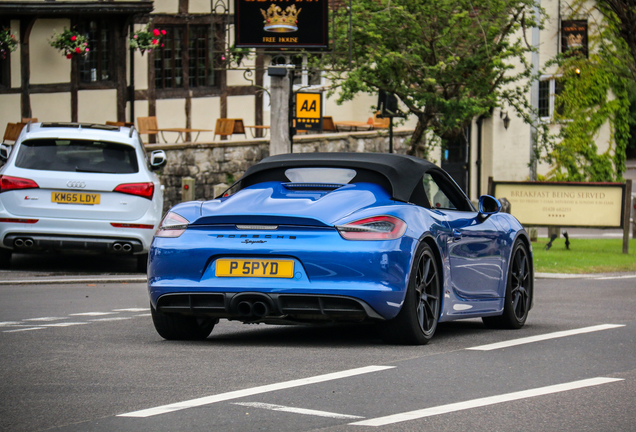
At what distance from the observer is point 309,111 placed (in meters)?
20.8

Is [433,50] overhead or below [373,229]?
overhead

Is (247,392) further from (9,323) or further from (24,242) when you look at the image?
(24,242)

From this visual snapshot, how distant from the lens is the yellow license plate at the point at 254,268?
7.46m

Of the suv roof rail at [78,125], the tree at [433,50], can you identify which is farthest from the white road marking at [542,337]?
the tree at [433,50]

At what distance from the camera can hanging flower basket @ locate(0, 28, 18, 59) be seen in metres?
28.8

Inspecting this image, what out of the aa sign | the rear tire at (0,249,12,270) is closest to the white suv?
the rear tire at (0,249,12,270)

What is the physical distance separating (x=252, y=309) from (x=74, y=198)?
7550 mm

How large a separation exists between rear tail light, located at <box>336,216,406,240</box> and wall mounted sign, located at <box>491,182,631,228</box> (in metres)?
16.0

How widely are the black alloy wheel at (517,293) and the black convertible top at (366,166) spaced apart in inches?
51.0

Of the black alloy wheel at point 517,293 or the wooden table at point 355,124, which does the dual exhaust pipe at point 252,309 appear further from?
the wooden table at point 355,124

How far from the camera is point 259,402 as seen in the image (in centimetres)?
564

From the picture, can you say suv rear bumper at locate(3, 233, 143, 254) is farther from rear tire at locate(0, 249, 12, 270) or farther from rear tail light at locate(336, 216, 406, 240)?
rear tail light at locate(336, 216, 406, 240)

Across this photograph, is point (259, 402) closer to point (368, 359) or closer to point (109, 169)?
point (368, 359)

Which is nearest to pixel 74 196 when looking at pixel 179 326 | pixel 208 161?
pixel 179 326
